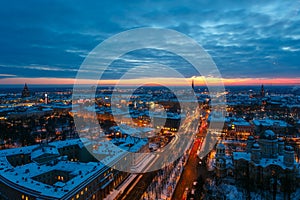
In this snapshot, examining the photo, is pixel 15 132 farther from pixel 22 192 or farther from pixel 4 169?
pixel 22 192

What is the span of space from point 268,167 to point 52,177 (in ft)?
40.5

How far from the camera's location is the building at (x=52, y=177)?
34.6 feet

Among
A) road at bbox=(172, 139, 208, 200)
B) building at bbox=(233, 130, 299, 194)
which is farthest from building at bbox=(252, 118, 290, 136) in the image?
road at bbox=(172, 139, 208, 200)

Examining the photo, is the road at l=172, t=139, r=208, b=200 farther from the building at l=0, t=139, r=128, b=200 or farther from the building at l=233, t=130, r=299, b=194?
the building at l=0, t=139, r=128, b=200

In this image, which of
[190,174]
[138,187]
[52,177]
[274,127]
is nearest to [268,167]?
[190,174]

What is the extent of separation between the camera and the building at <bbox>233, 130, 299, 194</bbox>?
514 inches

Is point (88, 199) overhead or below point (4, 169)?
below

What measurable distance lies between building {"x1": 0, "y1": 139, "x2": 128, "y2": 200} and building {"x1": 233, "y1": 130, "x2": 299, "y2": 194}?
743 centimetres

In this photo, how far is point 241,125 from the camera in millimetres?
27219

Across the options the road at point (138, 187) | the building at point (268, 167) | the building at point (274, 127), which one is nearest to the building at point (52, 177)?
the road at point (138, 187)

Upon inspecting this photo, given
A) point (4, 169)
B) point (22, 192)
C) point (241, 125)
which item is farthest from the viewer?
point (241, 125)

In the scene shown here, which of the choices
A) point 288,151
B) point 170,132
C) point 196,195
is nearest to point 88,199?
point 196,195

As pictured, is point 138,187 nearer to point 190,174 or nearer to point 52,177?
point 190,174

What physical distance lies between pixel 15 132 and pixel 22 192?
19224 mm
